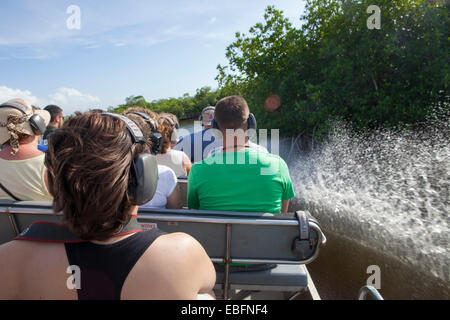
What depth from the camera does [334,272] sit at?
12.5 ft

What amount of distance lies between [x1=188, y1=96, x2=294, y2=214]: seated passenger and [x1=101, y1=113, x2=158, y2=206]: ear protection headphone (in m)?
0.98

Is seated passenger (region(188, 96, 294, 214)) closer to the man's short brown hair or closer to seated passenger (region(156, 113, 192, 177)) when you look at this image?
the man's short brown hair

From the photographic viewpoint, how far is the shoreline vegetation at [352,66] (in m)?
Result: 7.36

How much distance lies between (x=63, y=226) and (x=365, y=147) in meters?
8.94

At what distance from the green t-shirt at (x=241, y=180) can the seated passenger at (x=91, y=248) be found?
1090mm

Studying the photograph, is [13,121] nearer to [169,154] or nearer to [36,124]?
[36,124]

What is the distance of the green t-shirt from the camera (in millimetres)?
2027

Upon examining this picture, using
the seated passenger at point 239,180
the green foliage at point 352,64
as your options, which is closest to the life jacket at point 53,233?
the seated passenger at point 239,180

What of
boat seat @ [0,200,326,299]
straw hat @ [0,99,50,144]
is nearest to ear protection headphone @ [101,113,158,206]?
boat seat @ [0,200,326,299]

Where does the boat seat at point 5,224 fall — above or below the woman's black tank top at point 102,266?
below

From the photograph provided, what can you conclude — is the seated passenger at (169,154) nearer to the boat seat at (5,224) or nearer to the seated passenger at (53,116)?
the boat seat at (5,224)

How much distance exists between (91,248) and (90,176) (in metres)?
0.27

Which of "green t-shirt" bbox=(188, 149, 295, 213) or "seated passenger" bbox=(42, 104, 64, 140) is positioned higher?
"seated passenger" bbox=(42, 104, 64, 140)
